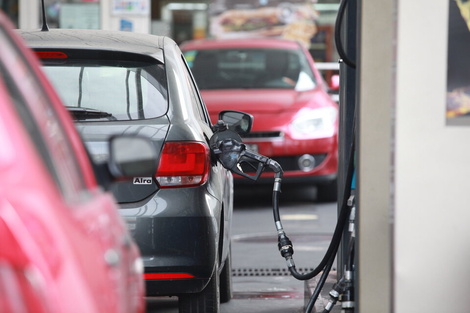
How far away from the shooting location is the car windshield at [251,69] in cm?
1279

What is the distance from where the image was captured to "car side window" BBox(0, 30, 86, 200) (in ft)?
8.09

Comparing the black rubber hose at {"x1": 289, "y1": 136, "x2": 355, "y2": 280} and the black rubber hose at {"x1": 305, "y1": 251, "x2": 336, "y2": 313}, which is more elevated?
the black rubber hose at {"x1": 289, "y1": 136, "x2": 355, "y2": 280}

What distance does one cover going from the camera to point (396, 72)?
4.30 metres

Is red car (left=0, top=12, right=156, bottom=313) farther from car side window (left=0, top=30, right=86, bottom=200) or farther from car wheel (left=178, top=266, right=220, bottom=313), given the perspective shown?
car wheel (left=178, top=266, right=220, bottom=313)

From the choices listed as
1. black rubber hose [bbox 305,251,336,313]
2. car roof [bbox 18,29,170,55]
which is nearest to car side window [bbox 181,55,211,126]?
car roof [bbox 18,29,170,55]

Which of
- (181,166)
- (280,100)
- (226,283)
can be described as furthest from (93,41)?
(280,100)

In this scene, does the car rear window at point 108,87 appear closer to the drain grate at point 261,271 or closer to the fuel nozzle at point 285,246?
the fuel nozzle at point 285,246

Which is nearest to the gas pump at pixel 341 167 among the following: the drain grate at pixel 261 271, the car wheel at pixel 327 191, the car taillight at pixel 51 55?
the car taillight at pixel 51 55

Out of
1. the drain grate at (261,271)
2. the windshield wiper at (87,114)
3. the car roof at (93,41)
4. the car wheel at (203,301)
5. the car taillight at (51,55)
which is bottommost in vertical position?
the drain grate at (261,271)

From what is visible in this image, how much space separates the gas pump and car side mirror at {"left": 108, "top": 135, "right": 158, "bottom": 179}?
2.25 metres

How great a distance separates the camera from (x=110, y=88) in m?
5.28

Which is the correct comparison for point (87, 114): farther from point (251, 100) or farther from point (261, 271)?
point (251, 100)

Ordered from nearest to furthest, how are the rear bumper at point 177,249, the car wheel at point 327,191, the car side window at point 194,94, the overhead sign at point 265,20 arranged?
the rear bumper at point 177,249 < the car side window at point 194,94 < the car wheel at point 327,191 < the overhead sign at point 265,20

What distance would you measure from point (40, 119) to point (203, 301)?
2.97m
